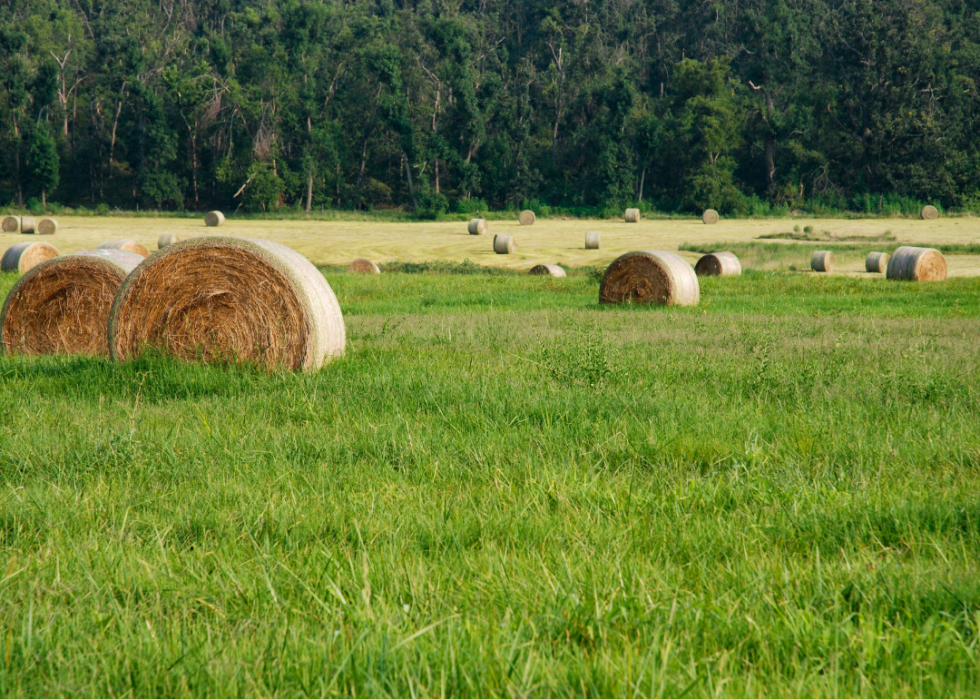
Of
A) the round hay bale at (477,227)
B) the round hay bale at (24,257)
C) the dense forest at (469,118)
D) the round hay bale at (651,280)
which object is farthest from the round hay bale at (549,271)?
the dense forest at (469,118)

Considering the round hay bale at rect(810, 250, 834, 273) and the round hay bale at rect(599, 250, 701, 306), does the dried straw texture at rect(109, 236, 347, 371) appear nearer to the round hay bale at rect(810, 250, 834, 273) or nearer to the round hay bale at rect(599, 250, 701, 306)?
the round hay bale at rect(599, 250, 701, 306)

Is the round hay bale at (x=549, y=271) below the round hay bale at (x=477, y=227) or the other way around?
below

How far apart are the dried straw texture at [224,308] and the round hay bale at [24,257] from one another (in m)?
19.1

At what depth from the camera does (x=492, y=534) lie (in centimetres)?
371

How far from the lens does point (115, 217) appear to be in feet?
214

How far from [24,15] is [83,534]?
102835mm

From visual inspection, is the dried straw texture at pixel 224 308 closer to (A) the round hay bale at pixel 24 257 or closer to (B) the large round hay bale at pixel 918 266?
(A) the round hay bale at pixel 24 257

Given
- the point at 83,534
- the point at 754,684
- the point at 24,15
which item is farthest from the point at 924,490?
the point at 24,15

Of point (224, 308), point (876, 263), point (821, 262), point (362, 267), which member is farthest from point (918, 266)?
point (224, 308)

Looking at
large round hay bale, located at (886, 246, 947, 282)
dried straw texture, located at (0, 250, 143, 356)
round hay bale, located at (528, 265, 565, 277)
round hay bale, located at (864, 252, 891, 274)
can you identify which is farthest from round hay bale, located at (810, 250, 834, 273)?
dried straw texture, located at (0, 250, 143, 356)

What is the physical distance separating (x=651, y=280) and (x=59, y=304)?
10.1 meters

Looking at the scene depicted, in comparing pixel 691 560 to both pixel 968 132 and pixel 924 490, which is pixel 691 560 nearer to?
pixel 924 490

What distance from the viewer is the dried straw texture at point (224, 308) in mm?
8117

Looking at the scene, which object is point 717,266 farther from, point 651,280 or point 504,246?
point 504,246
